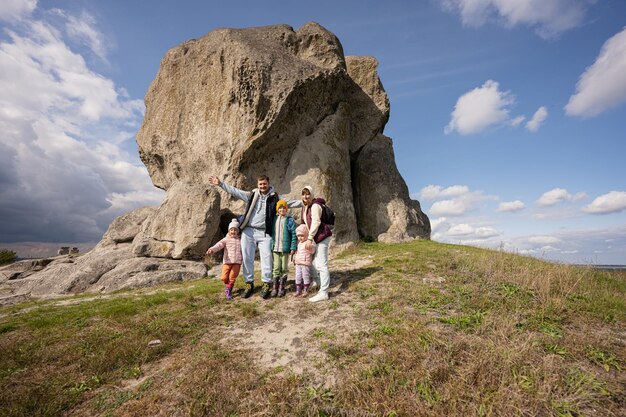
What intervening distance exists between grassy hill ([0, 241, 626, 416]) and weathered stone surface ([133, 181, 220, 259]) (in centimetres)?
801

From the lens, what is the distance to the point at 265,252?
9.47 meters

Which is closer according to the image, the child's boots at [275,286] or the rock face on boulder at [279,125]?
the child's boots at [275,286]

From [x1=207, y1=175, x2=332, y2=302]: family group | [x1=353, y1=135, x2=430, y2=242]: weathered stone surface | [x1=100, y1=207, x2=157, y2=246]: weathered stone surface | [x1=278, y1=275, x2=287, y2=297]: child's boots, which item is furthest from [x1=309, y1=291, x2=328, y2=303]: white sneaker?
[x1=100, y1=207, x2=157, y2=246]: weathered stone surface

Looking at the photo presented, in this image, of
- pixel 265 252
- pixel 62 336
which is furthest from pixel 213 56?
pixel 62 336

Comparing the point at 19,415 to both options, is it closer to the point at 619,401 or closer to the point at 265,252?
the point at 265,252

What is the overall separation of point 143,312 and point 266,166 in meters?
12.5

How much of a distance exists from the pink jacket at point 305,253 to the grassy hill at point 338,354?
1.25 metres

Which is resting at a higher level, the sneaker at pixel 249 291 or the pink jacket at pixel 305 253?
the pink jacket at pixel 305 253

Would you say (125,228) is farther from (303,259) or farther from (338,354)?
(338,354)

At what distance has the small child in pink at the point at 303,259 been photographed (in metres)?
9.12

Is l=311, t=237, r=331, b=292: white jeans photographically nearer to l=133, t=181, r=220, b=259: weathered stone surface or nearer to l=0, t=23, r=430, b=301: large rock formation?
l=0, t=23, r=430, b=301: large rock formation

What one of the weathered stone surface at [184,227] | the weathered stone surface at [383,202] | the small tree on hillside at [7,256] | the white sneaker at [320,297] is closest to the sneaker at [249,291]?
the white sneaker at [320,297]

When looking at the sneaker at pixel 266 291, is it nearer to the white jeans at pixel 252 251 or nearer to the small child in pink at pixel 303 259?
the white jeans at pixel 252 251

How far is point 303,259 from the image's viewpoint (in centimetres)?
914
